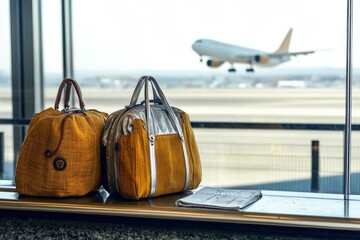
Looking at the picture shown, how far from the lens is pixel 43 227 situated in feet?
7.99

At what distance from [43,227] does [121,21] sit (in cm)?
334

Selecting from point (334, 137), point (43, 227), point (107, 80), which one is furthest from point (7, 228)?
point (107, 80)

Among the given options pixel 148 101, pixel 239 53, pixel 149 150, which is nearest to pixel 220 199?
pixel 149 150

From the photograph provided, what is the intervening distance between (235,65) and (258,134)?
69 cm

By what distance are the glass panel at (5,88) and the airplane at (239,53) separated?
162 cm

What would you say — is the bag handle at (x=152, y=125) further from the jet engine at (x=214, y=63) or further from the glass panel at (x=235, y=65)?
the jet engine at (x=214, y=63)

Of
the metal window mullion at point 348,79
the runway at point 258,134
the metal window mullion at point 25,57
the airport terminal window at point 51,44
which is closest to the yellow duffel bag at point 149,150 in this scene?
the metal window mullion at point 348,79

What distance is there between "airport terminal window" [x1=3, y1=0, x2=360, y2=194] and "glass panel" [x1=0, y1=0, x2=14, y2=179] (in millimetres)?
328

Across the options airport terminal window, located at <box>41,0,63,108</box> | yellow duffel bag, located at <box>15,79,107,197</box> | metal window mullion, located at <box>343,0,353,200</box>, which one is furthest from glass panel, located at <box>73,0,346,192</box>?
yellow duffel bag, located at <box>15,79,107,197</box>

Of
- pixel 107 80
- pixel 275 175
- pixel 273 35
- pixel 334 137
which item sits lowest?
pixel 275 175

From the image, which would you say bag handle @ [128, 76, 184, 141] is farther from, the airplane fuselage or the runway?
the airplane fuselage

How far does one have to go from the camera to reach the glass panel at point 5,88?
4.94 metres

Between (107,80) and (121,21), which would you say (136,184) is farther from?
(107,80)

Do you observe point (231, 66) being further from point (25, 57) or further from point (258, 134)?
point (25, 57)
